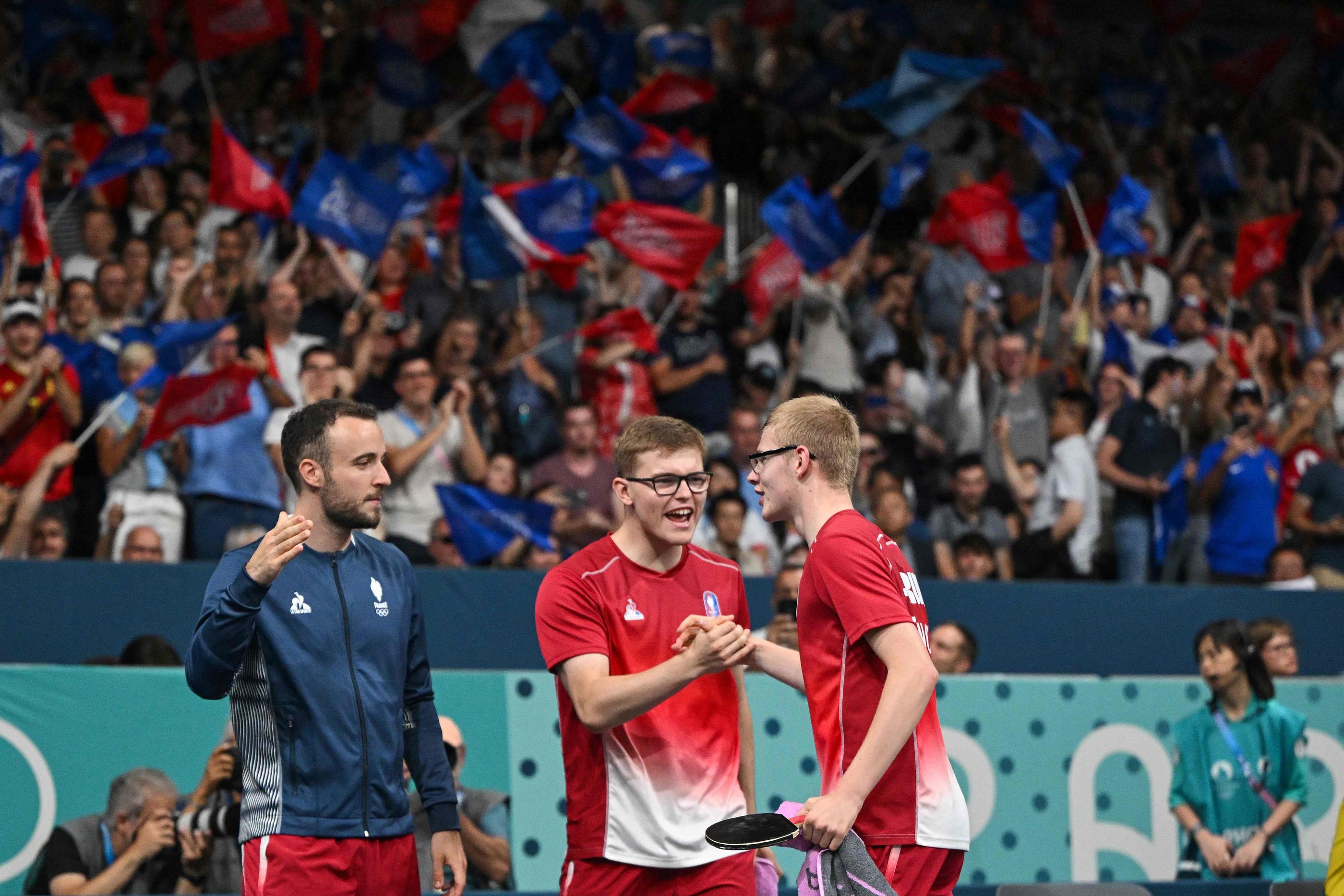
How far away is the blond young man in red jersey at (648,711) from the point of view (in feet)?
16.1

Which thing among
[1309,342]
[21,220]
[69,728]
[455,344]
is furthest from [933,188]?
[69,728]

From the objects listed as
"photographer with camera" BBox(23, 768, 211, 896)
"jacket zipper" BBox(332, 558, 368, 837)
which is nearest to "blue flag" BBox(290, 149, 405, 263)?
"photographer with camera" BBox(23, 768, 211, 896)

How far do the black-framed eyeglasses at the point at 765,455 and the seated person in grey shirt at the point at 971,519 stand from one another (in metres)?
6.92

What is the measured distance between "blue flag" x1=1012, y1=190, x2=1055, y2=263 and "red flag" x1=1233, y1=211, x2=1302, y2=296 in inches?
76.4

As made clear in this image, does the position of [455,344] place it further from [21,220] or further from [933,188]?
[933,188]

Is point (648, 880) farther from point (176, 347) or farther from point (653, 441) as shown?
point (176, 347)

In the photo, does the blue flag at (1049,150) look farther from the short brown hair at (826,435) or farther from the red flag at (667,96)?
the short brown hair at (826,435)

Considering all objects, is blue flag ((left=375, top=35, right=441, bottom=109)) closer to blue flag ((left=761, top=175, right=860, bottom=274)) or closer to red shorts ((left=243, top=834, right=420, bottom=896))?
blue flag ((left=761, top=175, right=860, bottom=274))

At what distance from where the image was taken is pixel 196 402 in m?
9.43

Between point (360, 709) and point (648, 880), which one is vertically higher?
point (360, 709)

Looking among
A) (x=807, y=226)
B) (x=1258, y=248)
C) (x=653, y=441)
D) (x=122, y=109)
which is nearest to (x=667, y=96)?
(x=807, y=226)

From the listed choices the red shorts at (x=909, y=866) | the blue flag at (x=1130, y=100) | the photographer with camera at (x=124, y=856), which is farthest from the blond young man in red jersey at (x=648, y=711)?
the blue flag at (x=1130, y=100)

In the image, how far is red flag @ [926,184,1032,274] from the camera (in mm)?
13242

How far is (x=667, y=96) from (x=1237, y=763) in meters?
7.58
